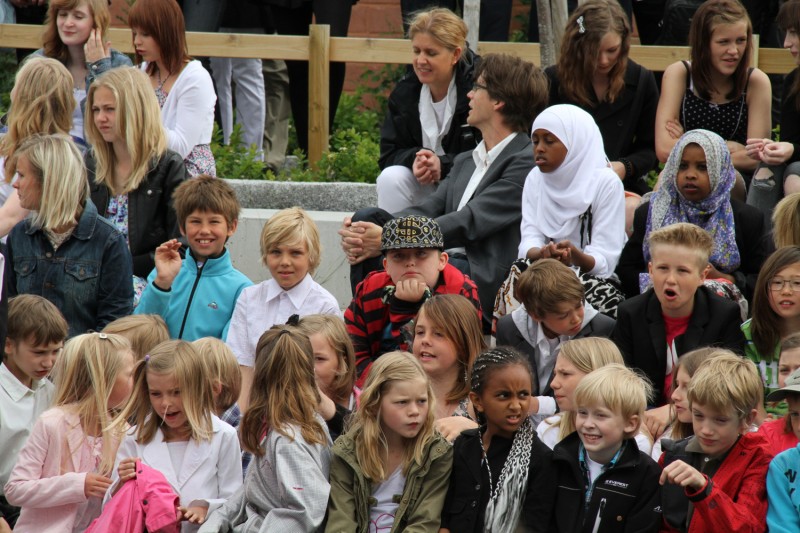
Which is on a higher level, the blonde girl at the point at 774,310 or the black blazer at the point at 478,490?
the blonde girl at the point at 774,310

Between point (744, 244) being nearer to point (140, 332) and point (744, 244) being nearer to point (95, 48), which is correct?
point (140, 332)

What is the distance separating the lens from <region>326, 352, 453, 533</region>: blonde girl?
4840 millimetres

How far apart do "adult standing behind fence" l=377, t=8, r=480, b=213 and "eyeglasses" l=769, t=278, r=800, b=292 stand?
2.28 meters

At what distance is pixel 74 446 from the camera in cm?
520

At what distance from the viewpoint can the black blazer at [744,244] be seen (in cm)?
630

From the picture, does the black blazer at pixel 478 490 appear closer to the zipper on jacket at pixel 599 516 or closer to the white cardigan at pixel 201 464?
the zipper on jacket at pixel 599 516

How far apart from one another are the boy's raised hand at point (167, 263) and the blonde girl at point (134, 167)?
0.49m

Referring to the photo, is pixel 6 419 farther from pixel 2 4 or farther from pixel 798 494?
pixel 2 4

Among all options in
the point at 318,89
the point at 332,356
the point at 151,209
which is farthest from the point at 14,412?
the point at 318,89

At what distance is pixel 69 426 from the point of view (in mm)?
5191

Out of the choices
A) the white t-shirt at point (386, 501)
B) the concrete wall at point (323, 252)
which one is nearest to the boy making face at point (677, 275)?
the white t-shirt at point (386, 501)

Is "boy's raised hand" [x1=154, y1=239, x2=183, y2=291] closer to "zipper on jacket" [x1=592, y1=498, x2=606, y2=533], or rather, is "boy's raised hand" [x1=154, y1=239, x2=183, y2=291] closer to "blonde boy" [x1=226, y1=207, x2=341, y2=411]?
"blonde boy" [x1=226, y1=207, x2=341, y2=411]

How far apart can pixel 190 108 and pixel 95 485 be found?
3031 millimetres

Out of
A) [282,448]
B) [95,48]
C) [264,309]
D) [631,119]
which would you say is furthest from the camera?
[95,48]
